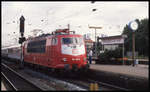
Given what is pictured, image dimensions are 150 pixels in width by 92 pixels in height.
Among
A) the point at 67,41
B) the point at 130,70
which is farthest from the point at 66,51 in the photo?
the point at 130,70

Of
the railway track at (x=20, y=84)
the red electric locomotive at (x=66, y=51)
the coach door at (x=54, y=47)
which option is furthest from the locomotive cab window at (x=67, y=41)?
the railway track at (x=20, y=84)

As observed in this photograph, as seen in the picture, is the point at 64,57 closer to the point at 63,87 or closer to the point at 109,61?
the point at 63,87

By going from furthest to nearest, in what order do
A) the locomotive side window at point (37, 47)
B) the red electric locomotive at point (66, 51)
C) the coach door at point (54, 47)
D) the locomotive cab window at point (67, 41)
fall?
1. the locomotive side window at point (37, 47)
2. the coach door at point (54, 47)
3. the locomotive cab window at point (67, 41)
4. the red electric locomotive at point (66, 51)

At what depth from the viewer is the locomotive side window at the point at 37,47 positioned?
19.2 metres

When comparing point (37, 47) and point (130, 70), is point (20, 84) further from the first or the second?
point (130, 70)

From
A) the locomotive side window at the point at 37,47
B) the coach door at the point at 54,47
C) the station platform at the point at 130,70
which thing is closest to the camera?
the station platform at the point at 130,70

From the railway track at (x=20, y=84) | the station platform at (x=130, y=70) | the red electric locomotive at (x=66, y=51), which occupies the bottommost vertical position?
the railway track at (x=20, y=84)

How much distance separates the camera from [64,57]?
15930 millimetres

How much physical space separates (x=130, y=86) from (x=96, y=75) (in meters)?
3.97

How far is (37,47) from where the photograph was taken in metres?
20.9

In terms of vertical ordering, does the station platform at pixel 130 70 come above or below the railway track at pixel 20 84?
above

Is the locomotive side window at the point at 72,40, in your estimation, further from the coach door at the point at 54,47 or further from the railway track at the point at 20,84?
the railway track at the point at 20,84

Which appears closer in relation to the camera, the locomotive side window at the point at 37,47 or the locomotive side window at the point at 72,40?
the locomotive side window at the point at 72,40

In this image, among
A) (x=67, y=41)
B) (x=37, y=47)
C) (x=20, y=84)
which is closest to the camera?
(x=20, y=84)
